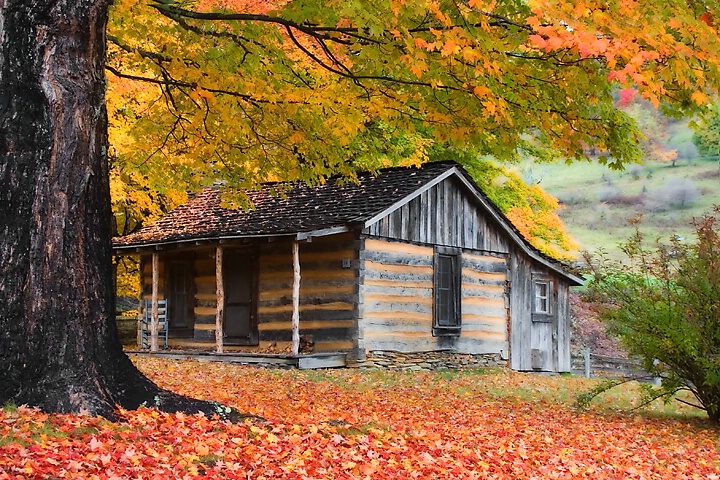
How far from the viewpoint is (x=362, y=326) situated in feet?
60.8

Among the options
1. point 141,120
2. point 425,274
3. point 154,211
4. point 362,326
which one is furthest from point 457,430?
point 154,211

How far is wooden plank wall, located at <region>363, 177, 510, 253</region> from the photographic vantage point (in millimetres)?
19641

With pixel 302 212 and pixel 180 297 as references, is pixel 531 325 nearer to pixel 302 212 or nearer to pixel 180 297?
pixel 302 212

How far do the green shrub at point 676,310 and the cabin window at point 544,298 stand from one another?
11.9 meters

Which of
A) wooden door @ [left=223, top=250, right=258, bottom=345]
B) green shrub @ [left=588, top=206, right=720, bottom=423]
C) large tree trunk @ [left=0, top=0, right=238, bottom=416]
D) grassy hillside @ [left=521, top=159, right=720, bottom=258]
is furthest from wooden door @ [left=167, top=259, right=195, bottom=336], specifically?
grassy hillside @ [left=521, top=159, right=720, bottom=258]

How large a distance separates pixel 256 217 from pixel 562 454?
12426 millimetres

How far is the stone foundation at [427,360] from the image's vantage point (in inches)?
746

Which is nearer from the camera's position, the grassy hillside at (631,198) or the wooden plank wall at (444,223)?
the wooden plank wall at (444,223)

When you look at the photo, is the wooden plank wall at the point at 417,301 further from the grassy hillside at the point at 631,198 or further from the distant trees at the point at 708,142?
the distant trees at the point at 708,142

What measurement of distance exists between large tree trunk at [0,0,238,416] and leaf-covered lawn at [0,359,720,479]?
42 cm

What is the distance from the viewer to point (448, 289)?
70.3 ft

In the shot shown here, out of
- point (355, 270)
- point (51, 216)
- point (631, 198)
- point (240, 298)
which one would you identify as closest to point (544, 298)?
point (355, 270)

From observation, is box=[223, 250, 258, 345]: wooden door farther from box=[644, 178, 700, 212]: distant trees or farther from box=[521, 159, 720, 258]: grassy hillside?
box=[644, 178, 700, 212]: distant trees

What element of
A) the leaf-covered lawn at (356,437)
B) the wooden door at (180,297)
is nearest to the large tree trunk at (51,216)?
the leaf-covered lawn at (356,437)
